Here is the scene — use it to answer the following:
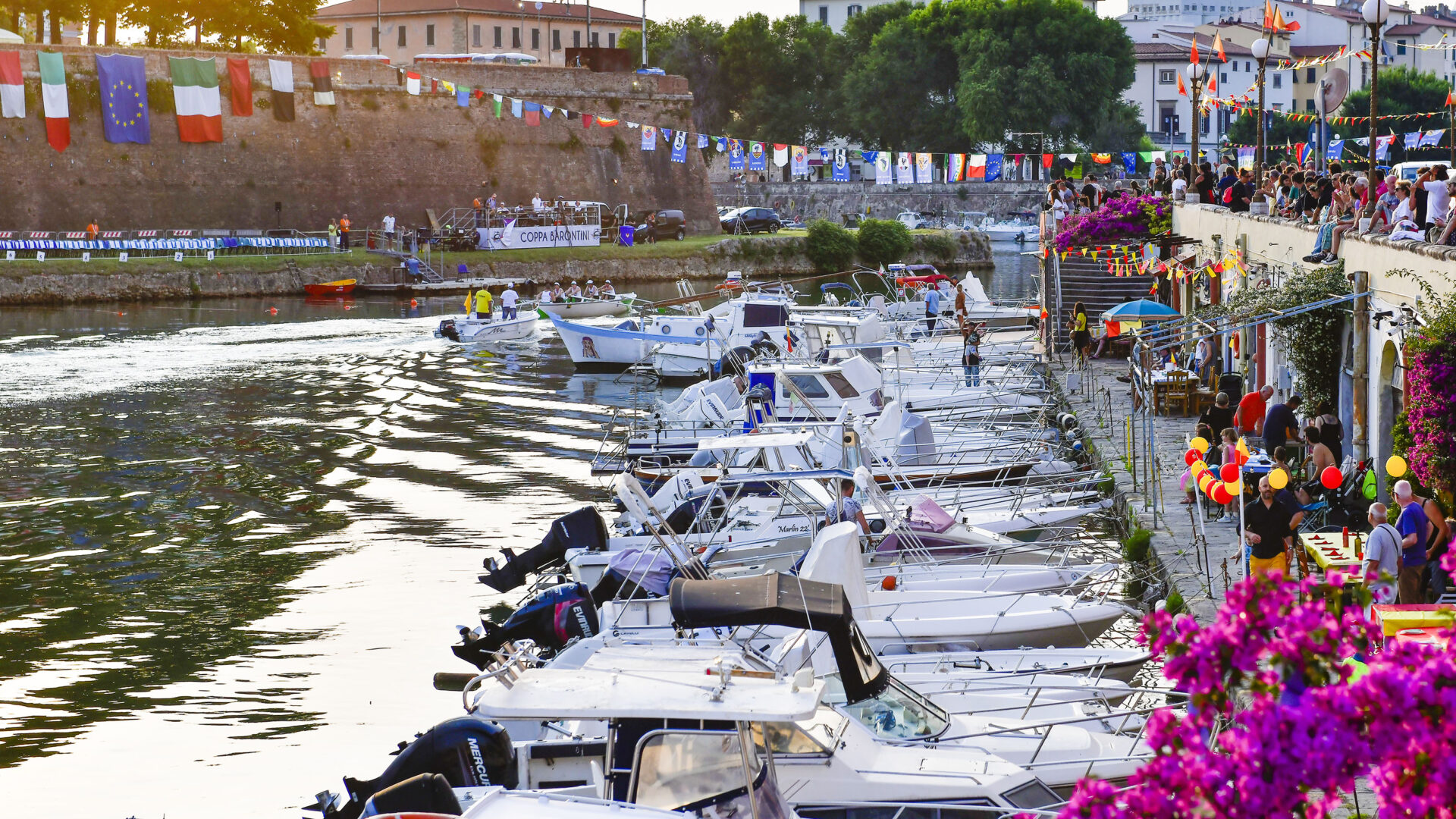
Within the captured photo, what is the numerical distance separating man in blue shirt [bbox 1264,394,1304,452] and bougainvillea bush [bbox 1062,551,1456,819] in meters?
11.3

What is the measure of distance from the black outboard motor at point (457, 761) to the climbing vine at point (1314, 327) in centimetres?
1021

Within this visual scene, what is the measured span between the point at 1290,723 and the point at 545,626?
8.39m

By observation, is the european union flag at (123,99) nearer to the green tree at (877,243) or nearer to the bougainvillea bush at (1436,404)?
the green tree at (877,243)

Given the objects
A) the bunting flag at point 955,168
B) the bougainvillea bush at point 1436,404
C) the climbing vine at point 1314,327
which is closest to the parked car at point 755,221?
the bunting flag at point 955,168

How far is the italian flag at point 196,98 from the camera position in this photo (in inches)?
1861

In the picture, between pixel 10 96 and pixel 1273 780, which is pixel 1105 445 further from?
pixel 10 96

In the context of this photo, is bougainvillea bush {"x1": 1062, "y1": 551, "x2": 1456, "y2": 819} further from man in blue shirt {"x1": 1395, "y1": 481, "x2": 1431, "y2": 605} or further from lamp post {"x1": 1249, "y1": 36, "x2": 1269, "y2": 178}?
lamp post {"x1": 1249, "y1": 36, "x2": 1269, "y2": 178}

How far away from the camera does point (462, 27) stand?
79.3m

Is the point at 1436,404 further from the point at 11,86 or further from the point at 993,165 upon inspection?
the point at 993,165

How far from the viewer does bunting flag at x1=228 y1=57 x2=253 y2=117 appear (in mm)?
48219

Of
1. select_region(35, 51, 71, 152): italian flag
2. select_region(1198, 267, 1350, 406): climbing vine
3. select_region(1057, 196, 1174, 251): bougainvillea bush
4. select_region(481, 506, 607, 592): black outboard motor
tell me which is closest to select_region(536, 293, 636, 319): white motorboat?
select_region(1057, 196, 1174, 251): bougainvillea bush

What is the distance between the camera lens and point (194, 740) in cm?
1112

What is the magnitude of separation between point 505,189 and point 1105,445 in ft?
133

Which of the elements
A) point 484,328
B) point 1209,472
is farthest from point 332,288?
point 1209,472
